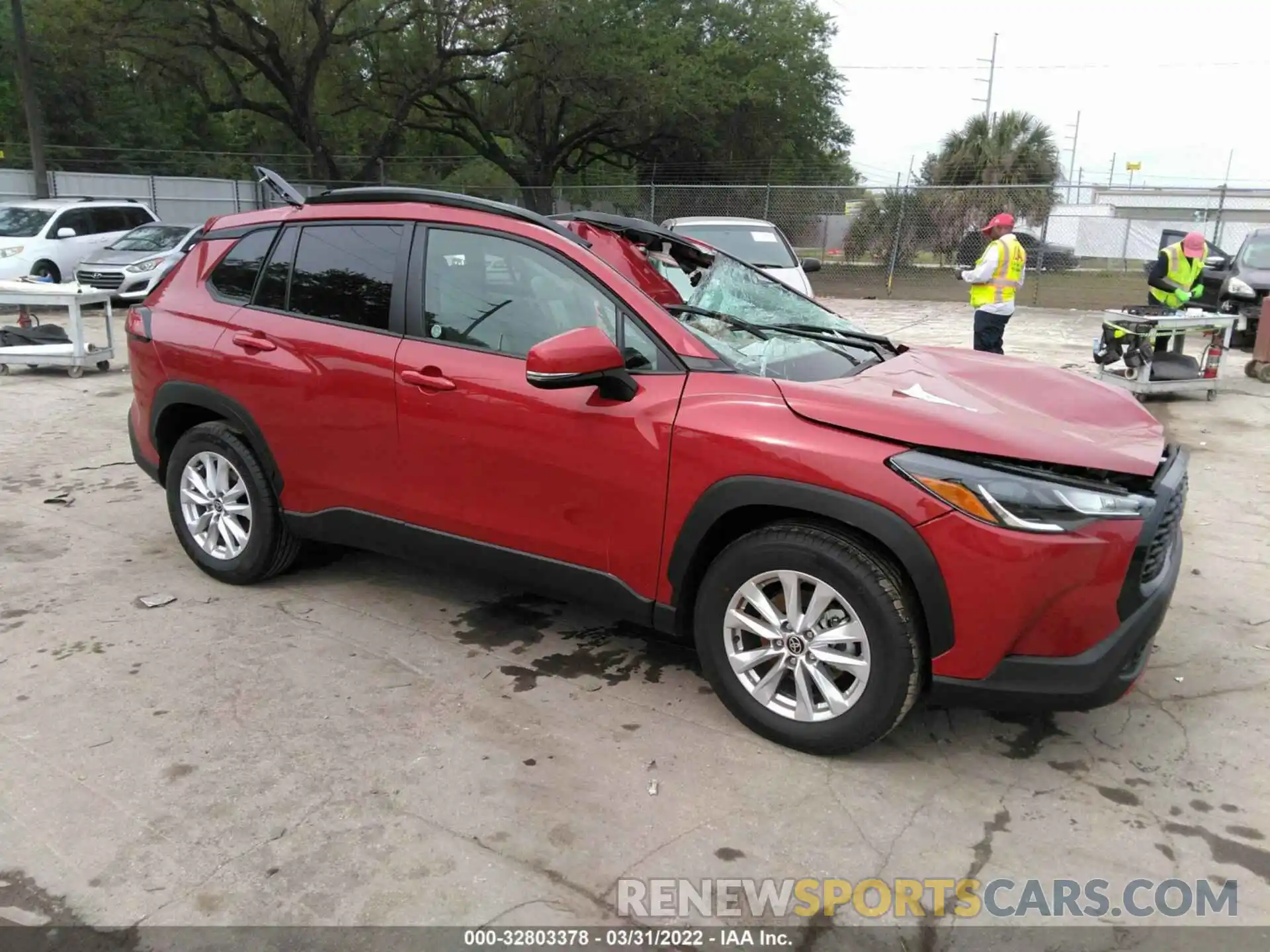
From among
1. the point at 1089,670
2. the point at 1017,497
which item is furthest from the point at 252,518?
the point at 1089,670

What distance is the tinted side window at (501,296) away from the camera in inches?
134

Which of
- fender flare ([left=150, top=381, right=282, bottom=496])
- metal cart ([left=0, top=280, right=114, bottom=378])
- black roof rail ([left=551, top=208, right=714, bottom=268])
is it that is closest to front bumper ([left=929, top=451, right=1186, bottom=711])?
black roof rail ([left=551, top=208, right=714, bottom=268])

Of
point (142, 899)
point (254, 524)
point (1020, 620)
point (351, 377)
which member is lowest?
point (142, 899)

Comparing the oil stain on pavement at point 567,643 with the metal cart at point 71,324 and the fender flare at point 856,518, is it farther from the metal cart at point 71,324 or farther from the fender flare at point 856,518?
the metal cart at point 71,324

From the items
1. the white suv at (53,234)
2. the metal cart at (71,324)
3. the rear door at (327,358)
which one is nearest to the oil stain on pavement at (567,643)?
the rear door at (327,358)

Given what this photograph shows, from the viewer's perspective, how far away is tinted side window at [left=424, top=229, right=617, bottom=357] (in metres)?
3.40

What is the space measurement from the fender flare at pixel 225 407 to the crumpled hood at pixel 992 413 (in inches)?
94.8

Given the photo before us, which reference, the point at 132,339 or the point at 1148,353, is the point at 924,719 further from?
the point at 1148,353

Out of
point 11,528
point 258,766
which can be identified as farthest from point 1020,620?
point 11,528

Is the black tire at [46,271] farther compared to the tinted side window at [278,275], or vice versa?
the black tire at [46,271]

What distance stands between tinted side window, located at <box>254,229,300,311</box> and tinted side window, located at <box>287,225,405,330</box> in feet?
0.14

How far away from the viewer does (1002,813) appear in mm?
2828

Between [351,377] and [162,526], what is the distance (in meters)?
2.30

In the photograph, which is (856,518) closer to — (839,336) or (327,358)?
(839,336)
